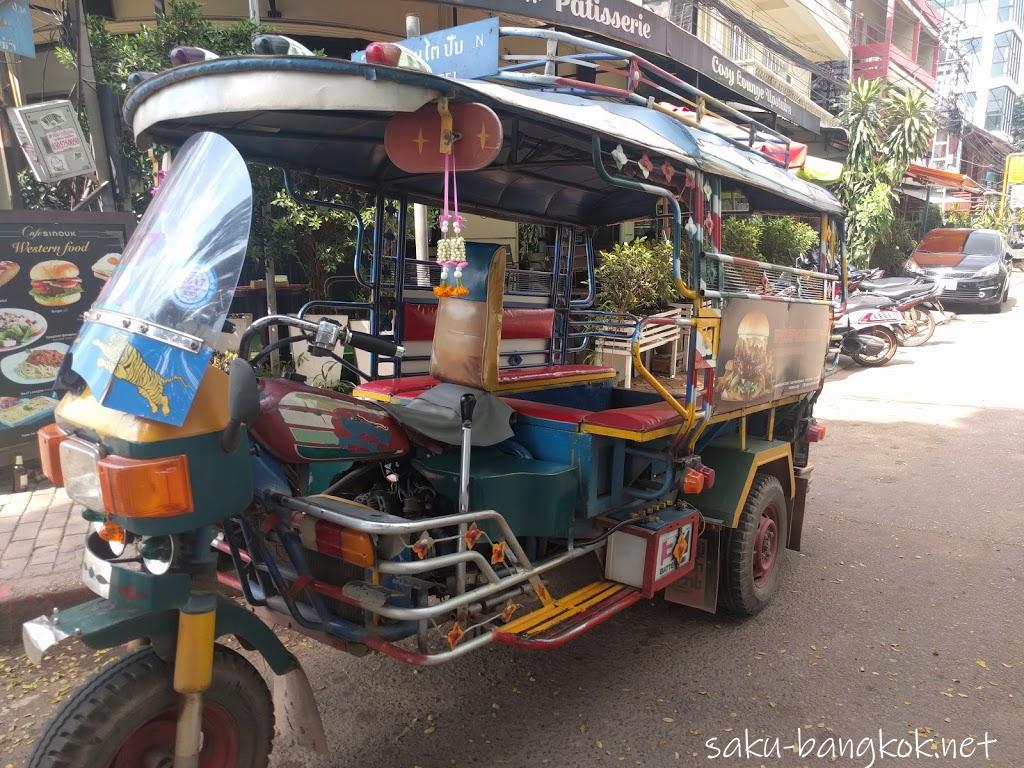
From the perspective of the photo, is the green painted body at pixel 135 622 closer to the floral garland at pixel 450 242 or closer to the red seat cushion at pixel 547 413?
the floral garland at pixel 450 242

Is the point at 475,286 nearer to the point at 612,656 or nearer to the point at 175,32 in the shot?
the point at 612,656

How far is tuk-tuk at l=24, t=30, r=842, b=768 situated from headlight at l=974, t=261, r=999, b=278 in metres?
15.8

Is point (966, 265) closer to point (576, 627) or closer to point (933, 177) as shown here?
point (933, 177)

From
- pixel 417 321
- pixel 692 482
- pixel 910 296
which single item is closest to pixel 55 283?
pixel 417 321

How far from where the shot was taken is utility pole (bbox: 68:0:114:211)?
4.99 metres

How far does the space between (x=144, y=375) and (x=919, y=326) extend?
15024 mm

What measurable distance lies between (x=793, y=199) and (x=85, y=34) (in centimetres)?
506

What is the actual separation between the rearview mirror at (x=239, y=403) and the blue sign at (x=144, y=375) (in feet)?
0.31

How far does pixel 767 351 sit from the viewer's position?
143 inches

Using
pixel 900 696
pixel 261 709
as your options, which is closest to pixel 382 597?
pixel 261 709

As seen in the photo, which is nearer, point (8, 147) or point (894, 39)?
point (8, 147)

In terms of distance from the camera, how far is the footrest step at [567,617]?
2.55 meters

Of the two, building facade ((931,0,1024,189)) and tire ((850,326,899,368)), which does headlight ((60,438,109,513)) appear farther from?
building facade ((931,0,1024,189))

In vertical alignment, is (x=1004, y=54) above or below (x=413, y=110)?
above
